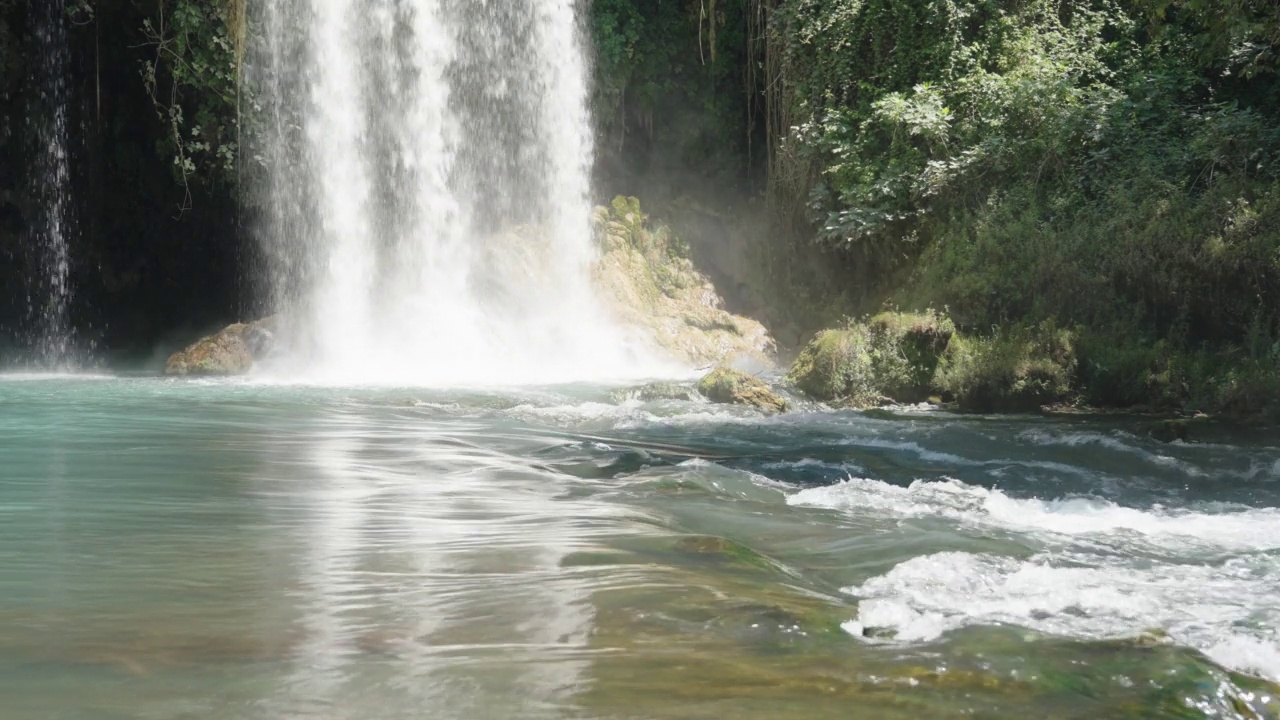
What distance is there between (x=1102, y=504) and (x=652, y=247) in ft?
45.6

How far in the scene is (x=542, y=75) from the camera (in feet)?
64.2

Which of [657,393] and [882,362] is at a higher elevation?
[882,362]

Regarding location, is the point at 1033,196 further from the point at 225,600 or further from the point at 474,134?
the point at 225,600

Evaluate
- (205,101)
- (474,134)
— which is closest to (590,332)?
(474,134)

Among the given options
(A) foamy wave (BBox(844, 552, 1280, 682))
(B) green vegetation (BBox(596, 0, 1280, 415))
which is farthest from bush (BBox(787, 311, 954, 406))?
(A) foamy wave (BBox(844, 552, 1280, 682))

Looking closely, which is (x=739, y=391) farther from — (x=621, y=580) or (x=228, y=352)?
(x=228, y=352)

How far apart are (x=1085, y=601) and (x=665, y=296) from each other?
1552 cm

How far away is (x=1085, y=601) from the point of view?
158 inches

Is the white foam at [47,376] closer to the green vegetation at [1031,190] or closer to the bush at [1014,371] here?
the green vegetation at [1031,190]

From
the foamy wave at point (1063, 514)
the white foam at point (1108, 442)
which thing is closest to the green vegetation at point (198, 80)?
the white foam at point (1108, 442)

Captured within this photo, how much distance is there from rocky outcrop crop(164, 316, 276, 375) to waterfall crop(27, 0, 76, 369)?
3775mm

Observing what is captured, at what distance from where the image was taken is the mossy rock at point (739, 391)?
37.9 feet

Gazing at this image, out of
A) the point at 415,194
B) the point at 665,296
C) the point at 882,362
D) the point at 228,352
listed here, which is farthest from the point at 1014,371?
the point at 228,352

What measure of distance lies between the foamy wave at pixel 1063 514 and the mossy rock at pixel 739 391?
4.49 meters
